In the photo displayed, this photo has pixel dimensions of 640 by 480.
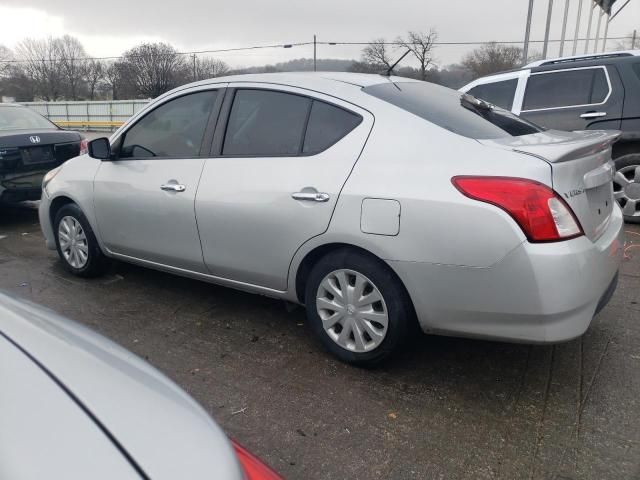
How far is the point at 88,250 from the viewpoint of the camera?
439cm

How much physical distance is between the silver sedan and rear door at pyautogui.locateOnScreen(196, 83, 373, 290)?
152 centimetres

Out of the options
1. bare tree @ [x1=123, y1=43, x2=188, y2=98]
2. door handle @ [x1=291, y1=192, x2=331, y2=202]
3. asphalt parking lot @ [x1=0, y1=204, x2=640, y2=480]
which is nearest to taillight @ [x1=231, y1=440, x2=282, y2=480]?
asphalt parking lot @ [x1=0, y1=204, x2=640, y2=480]

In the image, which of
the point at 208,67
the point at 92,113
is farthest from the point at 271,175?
the point at 208,67

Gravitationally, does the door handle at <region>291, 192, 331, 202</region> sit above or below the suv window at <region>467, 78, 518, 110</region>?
below

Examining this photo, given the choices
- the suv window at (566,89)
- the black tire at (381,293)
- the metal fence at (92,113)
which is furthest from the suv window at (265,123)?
the metal fence at (92,113)

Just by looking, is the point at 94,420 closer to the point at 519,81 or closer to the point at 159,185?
the point at 159,185

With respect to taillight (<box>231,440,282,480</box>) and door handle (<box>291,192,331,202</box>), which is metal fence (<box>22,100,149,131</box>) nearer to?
door handle (<box>291,192,331,202</box>)

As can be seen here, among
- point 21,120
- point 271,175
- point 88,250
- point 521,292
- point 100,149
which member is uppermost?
point 21,120

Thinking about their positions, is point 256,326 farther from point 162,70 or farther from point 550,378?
point 162,70

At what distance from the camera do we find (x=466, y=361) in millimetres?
3080

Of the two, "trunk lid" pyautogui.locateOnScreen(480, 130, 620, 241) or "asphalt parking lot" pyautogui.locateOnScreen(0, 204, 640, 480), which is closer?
"asphalt parking lot" pyautogui.locateOnScreen(0, 204, 640, 480)

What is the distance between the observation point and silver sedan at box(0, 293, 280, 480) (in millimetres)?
1073

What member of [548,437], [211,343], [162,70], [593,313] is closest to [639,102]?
[593,313]

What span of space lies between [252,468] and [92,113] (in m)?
40.8
